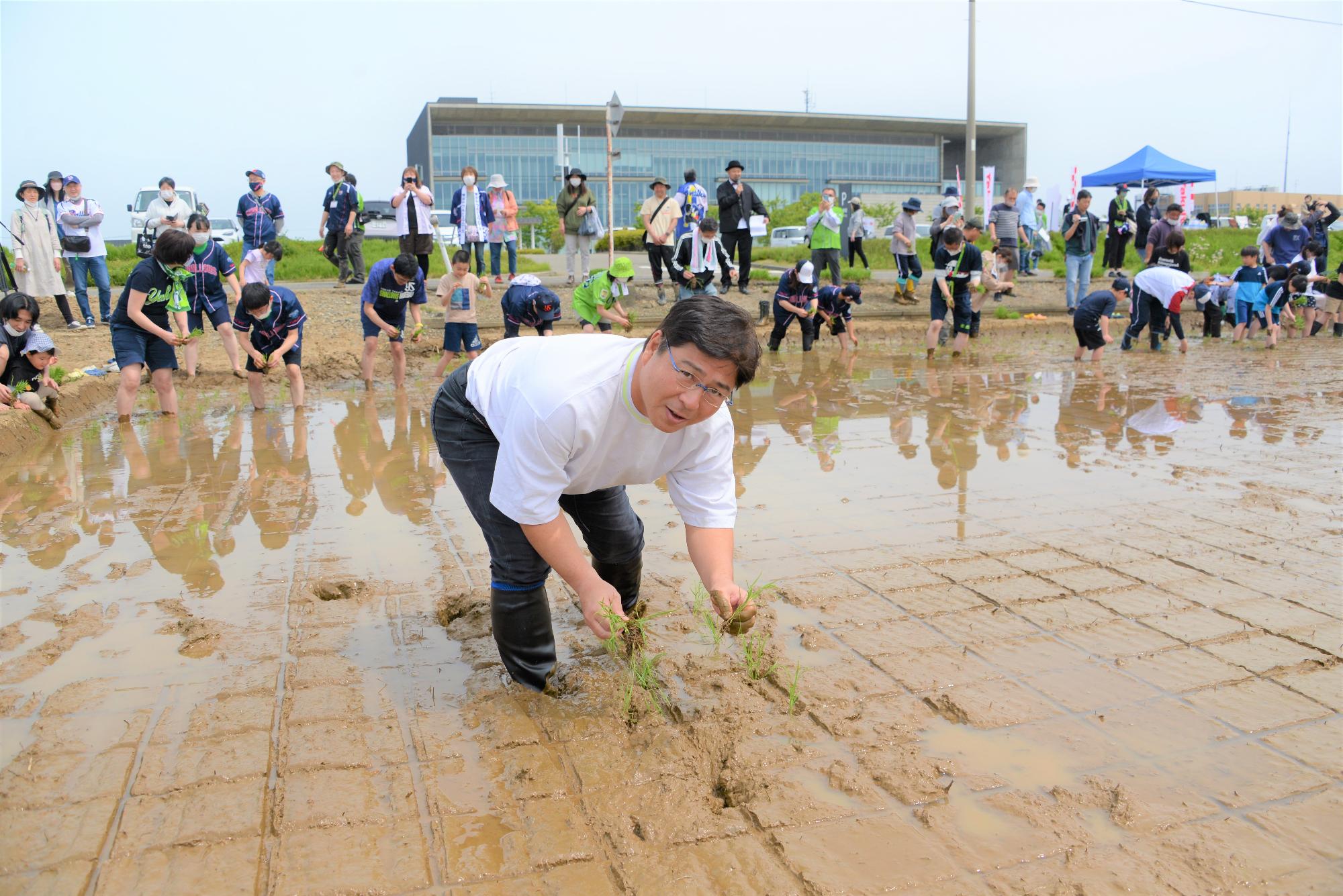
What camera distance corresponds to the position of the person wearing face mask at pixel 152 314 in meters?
7.46

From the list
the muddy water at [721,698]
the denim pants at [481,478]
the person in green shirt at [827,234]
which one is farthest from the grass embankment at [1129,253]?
the denim pants at [481,478]

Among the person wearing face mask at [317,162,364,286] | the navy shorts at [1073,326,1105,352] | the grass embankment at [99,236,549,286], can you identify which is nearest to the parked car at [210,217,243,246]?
the grass embankment at [99,236,549,286]

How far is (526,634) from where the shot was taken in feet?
10.3

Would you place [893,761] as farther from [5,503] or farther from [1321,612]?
[5,503]

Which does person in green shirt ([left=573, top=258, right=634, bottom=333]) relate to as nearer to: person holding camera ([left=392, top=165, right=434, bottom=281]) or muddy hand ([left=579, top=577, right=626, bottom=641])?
person holding camera ([left=392, top=165, right=434, bottom=281])

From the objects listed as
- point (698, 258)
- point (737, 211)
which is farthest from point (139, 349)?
point (737, 211)

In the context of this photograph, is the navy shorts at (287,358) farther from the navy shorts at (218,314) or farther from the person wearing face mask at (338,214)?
the person wearing face mask at (338,214)

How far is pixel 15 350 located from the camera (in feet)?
24.1

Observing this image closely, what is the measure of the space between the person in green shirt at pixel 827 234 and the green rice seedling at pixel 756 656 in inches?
388

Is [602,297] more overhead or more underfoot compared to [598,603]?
more overhead

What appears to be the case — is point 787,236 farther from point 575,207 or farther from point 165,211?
point 165,211

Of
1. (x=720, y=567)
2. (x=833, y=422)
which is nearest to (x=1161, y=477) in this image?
(x=833, y=422)

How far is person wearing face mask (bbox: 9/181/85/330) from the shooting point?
11.0 metres

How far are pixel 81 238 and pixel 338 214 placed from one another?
9.93 ft
